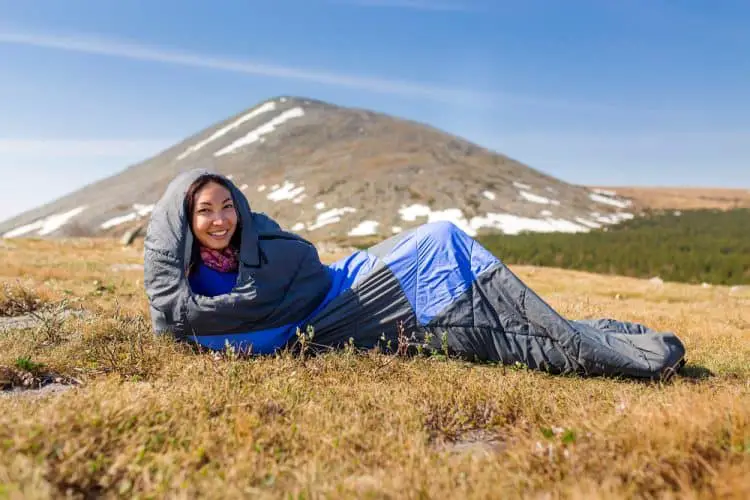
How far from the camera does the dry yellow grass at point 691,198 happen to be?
318 ft

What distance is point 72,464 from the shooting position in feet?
7.95

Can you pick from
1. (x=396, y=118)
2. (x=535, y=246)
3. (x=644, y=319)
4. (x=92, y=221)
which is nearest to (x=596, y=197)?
(x=396, y=118)

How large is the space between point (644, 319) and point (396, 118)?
9119cm

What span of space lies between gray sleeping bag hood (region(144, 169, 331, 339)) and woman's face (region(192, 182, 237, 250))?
0.33ft

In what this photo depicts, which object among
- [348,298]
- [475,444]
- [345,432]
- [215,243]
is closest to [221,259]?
[215,243]

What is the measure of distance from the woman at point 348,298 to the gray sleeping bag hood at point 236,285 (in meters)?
0.01

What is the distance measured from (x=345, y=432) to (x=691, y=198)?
432 feet

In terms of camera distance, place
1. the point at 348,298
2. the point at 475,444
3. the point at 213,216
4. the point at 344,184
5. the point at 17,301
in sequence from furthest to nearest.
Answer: the point at 344,184 → the point at 17,301 → the point at 348,298 → the point at 213,216 → the point at 475,444

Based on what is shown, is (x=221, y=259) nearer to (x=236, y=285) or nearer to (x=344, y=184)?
(x=236, y=285)

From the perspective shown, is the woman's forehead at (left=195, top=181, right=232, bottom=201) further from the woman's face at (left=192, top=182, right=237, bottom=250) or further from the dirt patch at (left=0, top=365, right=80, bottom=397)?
the dirt patch at (left=0, top=365, right=80, bottom=397)

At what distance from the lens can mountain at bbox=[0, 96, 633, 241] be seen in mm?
57875

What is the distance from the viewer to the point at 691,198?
114 m

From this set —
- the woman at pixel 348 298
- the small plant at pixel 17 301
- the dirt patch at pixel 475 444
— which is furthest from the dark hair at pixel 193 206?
the small plant at pixel 17 301

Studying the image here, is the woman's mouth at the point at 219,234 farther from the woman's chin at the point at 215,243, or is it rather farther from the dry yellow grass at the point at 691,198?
the dry yellow grass at the point at 691,198
